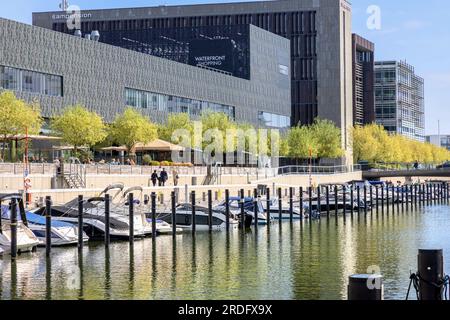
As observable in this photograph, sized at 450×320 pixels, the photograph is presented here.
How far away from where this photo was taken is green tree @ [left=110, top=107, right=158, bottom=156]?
93.2 metres

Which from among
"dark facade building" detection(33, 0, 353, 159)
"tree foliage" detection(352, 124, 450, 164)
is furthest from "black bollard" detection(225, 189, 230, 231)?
"dark facade building" detection(33, 0, 353, 159)

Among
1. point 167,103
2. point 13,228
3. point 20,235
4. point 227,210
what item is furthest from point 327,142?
point 13,228

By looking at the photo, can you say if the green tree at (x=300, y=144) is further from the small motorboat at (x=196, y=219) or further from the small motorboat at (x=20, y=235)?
the small motorboat at (x=20, y=235)

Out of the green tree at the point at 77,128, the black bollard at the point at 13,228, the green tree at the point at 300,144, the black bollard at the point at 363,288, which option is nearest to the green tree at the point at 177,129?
the green tree at the point at 77,128

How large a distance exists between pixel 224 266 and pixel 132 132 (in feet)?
184

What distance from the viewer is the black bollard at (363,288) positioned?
18422 millimetres

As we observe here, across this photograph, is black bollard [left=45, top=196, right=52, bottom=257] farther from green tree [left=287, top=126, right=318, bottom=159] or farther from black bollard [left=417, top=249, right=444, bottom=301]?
green tree [left=287, top=126, right=318, bottom=159]

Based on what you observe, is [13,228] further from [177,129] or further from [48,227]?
[177,129]

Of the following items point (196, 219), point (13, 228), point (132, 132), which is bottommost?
point (196, 219)

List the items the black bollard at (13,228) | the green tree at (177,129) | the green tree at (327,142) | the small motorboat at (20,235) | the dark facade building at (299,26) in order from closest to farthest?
1. the black bollard at (13,228)
2. the small motorboat at (20,235)
3. the green tree at (177,129)
4. the green tree at (327,142)
5. the dark facade building at (299,26)

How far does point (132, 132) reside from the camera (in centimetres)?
9338

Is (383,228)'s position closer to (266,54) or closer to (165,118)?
(165,118)

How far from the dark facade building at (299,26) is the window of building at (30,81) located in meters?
76.1

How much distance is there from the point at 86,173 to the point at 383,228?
69.9ft
